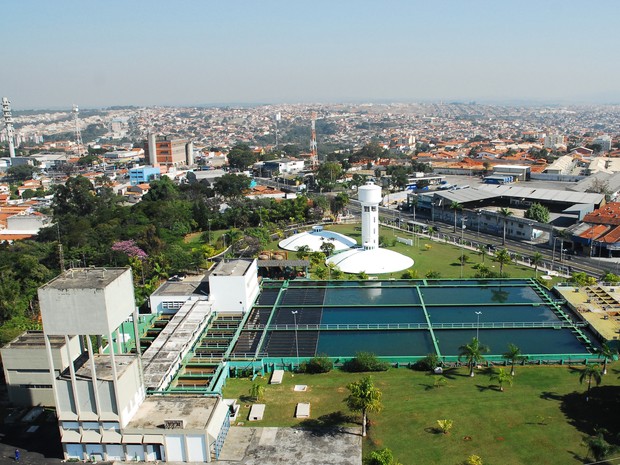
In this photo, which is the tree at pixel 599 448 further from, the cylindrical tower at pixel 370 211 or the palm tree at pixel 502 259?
the cylindrical tower at pixel 370 211

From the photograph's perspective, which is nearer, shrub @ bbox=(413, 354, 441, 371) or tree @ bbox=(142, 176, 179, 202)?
shrub @ bbox=(413, 354, 441, 371)

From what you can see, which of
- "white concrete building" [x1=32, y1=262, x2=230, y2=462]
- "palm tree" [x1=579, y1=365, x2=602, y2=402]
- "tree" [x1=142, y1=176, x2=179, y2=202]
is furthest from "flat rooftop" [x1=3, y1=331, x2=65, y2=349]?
"tree" [x1=142, y1=176, x2=179, y2=202]

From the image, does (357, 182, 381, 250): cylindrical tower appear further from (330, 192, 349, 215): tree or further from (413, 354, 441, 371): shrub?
(413, 354, 441, 371): shrub

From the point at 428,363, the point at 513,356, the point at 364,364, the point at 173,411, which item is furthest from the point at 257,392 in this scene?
the point at 513,356

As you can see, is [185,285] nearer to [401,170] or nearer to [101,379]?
[101,379]

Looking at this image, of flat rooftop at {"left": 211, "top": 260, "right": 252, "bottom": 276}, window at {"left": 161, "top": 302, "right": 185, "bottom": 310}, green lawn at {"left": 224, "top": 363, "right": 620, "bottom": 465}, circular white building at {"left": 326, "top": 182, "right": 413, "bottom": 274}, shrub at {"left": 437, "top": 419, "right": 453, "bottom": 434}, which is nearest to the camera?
green lawn at {"left": 224, "top": 363, "right": 620, "bottom": 465}
